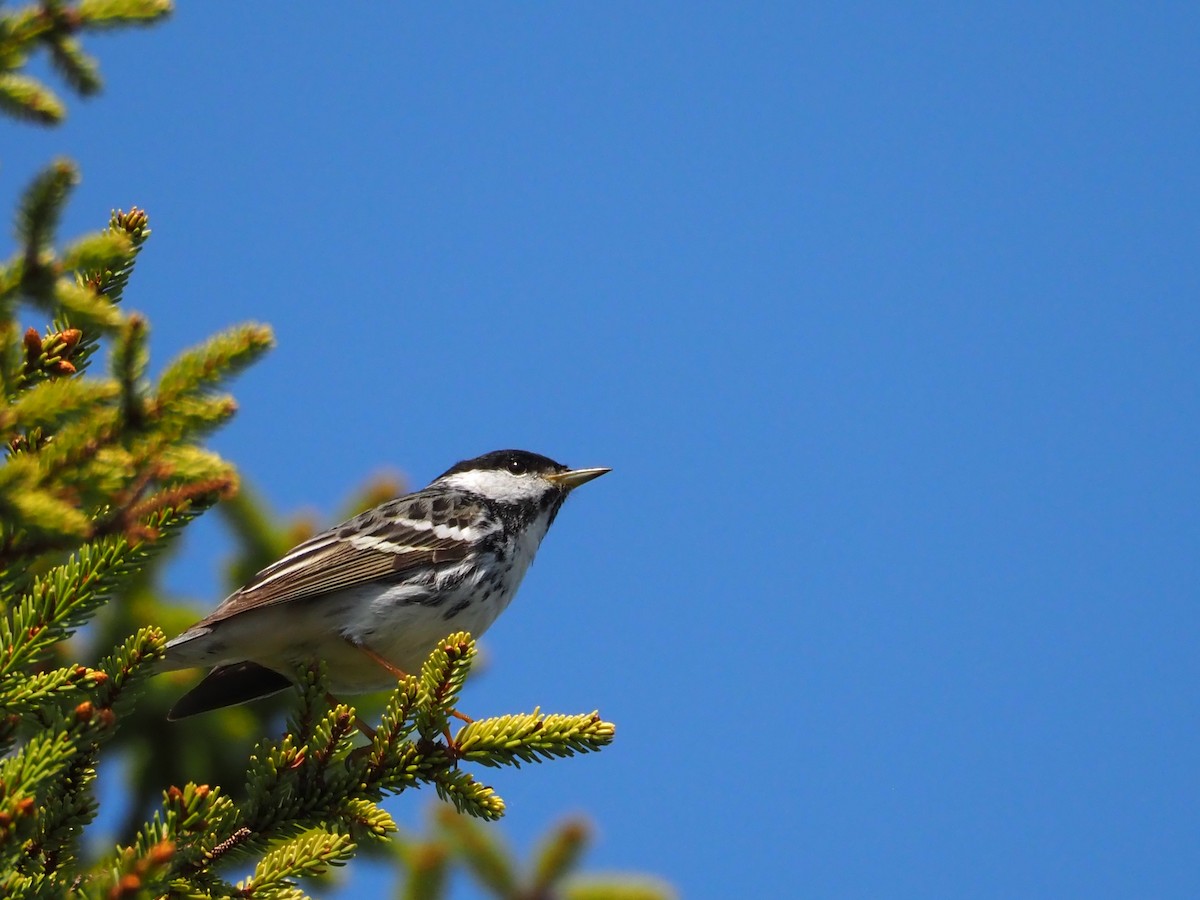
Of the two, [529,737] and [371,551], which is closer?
[529,737]

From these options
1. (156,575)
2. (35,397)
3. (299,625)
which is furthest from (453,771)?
(156,575)

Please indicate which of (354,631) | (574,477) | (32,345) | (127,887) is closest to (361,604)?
(354,631)

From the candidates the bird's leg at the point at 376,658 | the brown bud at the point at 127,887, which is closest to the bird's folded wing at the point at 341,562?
the bird's leg at the point at 376,658

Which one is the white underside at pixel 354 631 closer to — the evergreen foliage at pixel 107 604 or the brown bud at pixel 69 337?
the evergreen foliage at pixel 107 604

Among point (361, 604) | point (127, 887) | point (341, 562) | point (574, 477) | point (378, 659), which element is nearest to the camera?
point (127, 887)

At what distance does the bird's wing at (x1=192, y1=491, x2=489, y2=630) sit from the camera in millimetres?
4945

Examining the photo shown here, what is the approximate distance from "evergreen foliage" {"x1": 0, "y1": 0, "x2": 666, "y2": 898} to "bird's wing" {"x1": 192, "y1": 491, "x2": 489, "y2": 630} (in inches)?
56.0

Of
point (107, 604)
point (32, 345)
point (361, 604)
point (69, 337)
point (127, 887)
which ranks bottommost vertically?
point (127, 887)

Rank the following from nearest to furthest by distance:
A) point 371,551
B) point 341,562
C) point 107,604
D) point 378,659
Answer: point 107,604 → point 378,659 → point 341,562 → point 371,551

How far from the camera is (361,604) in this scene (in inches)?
200

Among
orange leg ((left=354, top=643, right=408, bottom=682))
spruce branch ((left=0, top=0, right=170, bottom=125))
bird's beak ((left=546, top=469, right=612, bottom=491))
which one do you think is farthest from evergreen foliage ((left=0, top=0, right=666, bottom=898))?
bird's beak ((left=546, top=469, right=612, bottom=491))

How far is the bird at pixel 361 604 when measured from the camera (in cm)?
484

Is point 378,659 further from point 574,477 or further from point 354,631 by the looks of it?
point 574,477

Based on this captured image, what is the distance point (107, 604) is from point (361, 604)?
2.18m
